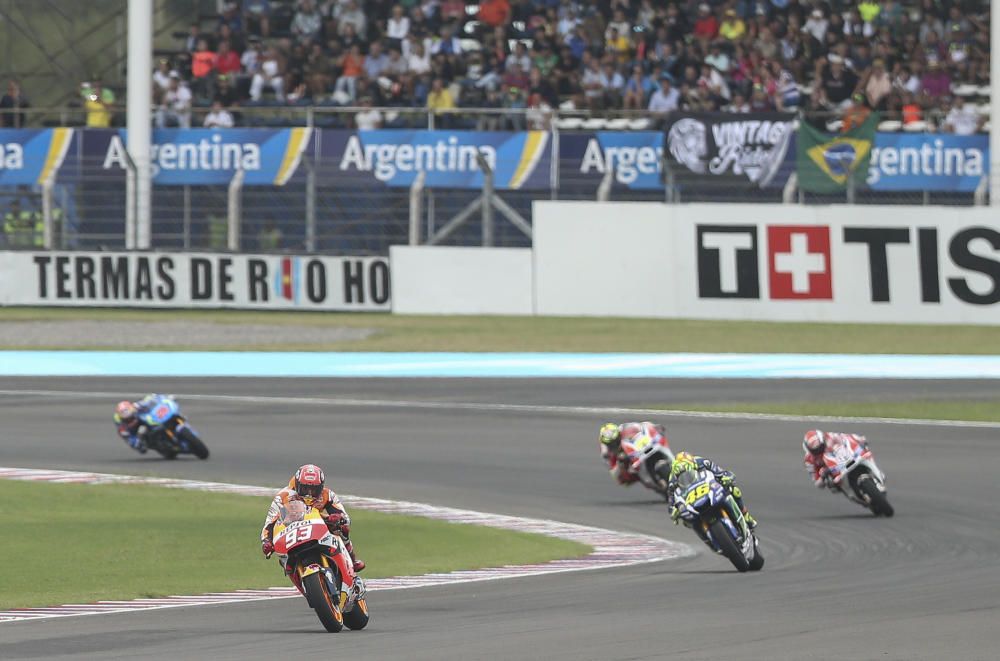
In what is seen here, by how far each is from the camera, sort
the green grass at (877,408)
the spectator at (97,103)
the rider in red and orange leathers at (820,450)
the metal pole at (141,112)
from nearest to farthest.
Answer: the rider in red and orange leathers at (820,450), the green grass at (877,408), the metal pole at (141,112), the spectator at (97,103)

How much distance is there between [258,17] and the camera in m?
35.1

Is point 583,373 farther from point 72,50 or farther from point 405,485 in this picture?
point 72,50

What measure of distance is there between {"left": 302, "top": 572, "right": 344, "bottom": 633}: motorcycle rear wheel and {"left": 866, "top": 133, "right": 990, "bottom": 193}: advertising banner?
20367 mm

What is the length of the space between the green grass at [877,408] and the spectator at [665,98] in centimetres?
1060

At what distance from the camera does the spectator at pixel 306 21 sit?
3450 cm

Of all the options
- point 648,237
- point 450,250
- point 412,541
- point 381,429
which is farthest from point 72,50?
point 412,541

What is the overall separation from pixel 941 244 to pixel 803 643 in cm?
2013

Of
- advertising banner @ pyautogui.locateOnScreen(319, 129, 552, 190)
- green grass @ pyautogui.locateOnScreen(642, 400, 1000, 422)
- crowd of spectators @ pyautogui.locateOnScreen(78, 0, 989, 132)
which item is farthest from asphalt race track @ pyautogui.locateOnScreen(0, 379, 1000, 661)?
crowd of spectators @ pyautogui.locateOnScreen(78, 0, 989, 132)

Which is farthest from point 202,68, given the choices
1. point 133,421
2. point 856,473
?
point 856,473

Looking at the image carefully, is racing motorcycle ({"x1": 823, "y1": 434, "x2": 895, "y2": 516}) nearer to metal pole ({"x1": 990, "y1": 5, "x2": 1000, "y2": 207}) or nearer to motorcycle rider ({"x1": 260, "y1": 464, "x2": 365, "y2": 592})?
motorcycle rider ({"x1": 260, "y1": 464, "x2": 365, "y2": 592})

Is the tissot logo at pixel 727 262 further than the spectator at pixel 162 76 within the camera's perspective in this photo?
No

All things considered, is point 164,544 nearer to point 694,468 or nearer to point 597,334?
point 694,468

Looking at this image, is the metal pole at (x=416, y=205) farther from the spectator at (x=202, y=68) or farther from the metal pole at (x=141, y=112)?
the spectator at (x=202, y=68)

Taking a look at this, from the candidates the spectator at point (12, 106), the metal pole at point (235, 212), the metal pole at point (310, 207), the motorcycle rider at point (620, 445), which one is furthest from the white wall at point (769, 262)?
the motorcycle rider at point (620, 445)
